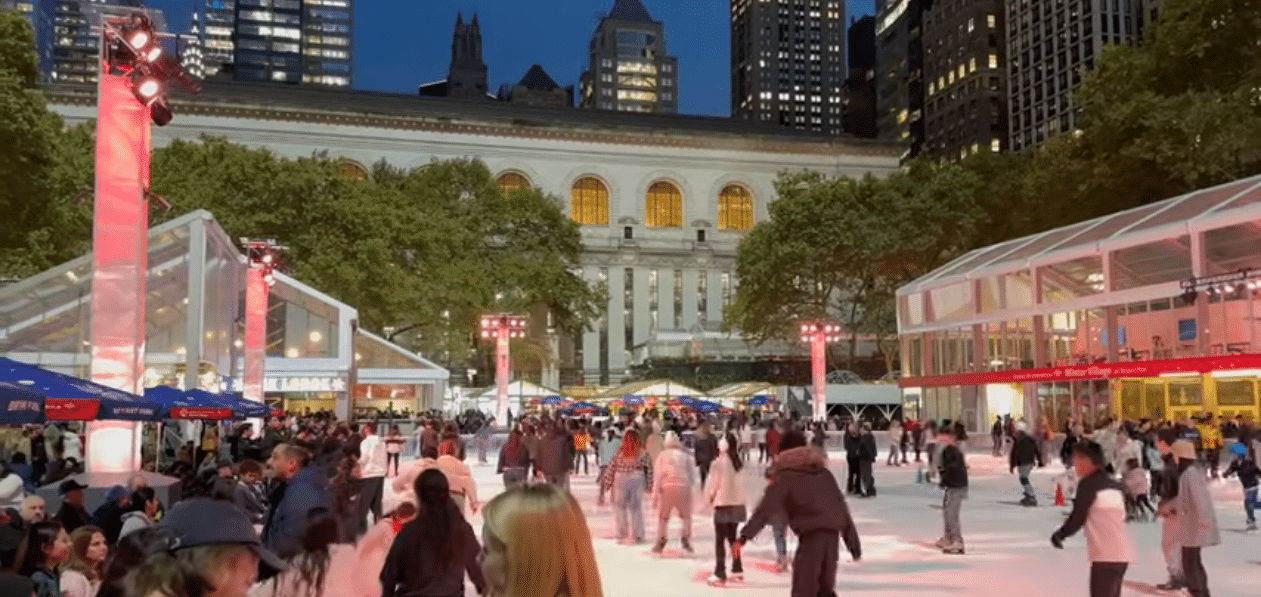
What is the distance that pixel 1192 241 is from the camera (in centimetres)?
3553

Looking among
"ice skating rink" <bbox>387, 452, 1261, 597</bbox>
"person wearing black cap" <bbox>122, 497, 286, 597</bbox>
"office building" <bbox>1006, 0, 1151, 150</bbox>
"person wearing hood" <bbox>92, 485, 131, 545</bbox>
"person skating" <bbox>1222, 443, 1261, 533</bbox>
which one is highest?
"office building" <bbox>1006, 0, 1151, 150</bbox>

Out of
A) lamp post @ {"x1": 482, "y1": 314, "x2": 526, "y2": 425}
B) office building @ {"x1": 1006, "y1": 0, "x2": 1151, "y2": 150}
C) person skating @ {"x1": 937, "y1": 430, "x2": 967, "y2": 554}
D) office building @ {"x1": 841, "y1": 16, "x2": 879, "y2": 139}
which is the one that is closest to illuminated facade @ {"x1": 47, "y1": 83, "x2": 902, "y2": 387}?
office building @ {"x1": 1006, "y1": 0, "x2": 1151, "y2": 150}

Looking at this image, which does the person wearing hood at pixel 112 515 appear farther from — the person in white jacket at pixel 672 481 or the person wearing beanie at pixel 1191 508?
the person wearing beanie at pixel 1191 508

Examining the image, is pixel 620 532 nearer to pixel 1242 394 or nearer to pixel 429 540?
pixel 429 540

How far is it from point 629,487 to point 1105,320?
2949cm

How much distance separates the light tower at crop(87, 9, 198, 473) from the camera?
1536 centimetres

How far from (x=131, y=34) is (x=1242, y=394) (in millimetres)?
31728

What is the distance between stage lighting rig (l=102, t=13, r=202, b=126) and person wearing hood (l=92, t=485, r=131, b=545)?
22.2ft

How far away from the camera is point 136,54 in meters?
16.0

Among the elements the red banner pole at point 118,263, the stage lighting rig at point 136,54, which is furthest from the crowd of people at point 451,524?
the stage lighting rig at point 136,54

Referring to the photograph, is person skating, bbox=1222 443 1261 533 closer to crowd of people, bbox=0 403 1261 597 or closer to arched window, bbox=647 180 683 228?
crowd of people, bbox=0 403 1261 597

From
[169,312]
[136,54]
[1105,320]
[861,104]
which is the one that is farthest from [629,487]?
[861,104]

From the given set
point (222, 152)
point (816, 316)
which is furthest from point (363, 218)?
point (816, 316)

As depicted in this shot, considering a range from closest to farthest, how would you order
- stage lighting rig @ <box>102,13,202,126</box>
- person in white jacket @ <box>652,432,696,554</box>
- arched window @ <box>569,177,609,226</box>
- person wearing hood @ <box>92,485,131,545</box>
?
person wearing hood @ <box>92,485,131,545</box>
person in white jacket @ <box>652,432,696,554</box>
stage lighting rig @ <box>102,13,202,126</box>
arched window @ <box>569,177,609,226</box>
